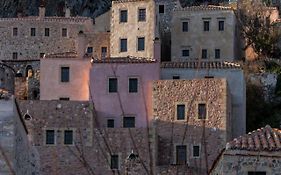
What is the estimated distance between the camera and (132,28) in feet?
186

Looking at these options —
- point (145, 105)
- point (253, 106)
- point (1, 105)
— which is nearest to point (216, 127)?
point (145, 105)

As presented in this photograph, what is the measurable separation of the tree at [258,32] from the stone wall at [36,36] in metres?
12.2

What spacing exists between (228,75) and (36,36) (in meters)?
22.8

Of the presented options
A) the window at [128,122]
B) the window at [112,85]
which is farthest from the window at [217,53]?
the window at [128,122]

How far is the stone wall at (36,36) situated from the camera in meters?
65.4

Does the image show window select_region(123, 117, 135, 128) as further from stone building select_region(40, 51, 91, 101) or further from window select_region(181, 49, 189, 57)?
window select_region(181, 49, 189, 57)

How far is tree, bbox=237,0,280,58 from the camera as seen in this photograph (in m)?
61.5

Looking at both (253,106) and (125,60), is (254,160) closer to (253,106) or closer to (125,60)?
(125,60)

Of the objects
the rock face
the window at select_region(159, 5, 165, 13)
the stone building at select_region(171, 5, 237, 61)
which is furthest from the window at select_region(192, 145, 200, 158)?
the rock face

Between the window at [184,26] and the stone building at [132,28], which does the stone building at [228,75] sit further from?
the window at [184,26]

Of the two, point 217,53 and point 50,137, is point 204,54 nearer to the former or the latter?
point 217,53

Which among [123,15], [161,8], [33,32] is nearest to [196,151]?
[123,15]

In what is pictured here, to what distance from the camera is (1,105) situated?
66.6 ft

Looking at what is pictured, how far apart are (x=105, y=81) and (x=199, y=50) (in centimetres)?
1375
